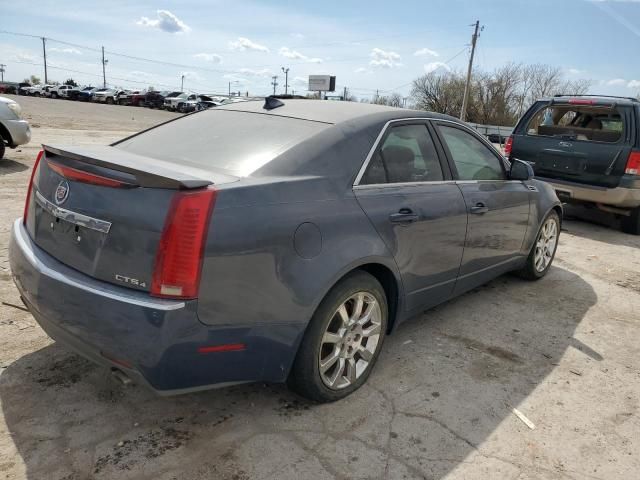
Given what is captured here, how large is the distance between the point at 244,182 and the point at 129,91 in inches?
2061

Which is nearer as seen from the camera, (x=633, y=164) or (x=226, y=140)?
(x=226, y=140)

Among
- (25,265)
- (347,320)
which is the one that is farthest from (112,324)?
(347,320)

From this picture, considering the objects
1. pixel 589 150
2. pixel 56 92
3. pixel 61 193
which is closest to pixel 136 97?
pixel 56 92

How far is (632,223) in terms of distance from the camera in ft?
25.6

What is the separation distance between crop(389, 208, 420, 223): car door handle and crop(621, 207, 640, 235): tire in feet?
20.1

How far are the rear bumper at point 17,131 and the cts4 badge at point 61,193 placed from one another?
791 cm

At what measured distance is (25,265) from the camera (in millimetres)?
2596

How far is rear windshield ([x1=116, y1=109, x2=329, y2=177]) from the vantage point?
106 inches

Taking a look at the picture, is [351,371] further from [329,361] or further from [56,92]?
[56,92]

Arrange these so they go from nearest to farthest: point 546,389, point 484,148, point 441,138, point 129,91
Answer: point 546,389
point 441,138
point 484,148
point 129,91

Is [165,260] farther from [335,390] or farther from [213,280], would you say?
[335,390]

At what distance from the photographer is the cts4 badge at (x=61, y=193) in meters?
2.47

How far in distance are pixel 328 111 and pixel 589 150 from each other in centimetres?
573

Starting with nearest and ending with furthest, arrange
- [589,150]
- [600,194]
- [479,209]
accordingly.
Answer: [479,209], [600,194], [589,150]
